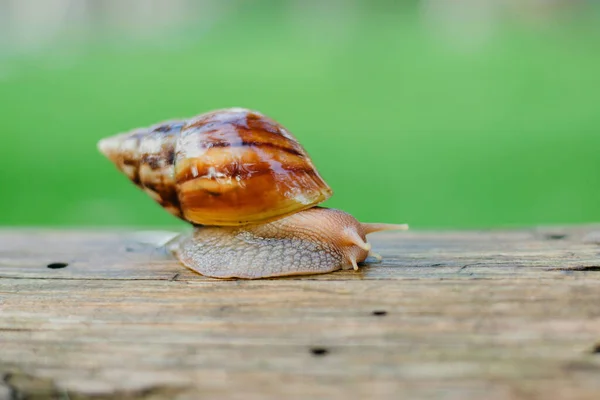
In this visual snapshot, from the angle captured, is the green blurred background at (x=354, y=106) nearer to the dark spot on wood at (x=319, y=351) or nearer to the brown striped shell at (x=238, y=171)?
the brown striped shell at (x=238, y=171)

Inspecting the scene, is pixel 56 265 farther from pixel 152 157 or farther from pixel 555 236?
pixel 555 236

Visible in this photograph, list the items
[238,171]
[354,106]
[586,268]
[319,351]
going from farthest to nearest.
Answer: [354,106]
[238,171]
[586,268]
[319,351]

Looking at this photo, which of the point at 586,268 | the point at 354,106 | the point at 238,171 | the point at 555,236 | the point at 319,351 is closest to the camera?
the point at 319,351

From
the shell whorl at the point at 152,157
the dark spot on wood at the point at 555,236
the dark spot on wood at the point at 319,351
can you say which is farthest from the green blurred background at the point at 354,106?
the dark spot on wood at the point at 319,351

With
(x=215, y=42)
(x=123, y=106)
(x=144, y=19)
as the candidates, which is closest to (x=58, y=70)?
(x=123, y=106)

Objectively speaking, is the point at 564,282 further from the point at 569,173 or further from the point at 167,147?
the point at 569,173

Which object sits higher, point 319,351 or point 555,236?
point 555,236

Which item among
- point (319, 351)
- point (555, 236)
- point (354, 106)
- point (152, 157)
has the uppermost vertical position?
point (354, 106)

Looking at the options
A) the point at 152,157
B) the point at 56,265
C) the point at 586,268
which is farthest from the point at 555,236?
the point at 56,265
